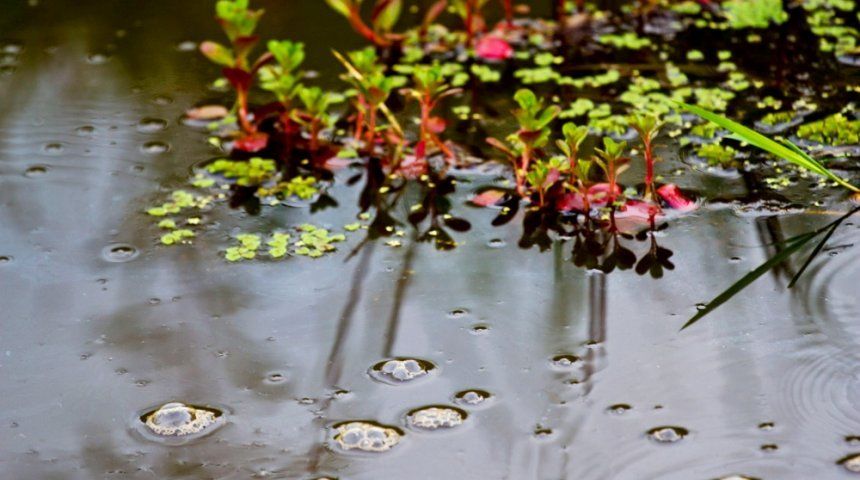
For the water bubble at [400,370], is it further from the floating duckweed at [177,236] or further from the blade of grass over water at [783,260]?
the floating duckweed at [177,236]

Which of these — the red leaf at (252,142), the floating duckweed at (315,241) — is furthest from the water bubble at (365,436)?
the red leaf at (252,142)

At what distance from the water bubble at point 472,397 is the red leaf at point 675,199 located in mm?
787

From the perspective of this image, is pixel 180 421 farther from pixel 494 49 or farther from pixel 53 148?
pixel 494 49

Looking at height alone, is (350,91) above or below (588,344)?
above

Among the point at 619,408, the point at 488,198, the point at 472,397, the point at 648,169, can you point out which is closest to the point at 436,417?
the point at 472,397

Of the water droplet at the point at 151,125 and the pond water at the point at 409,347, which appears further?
the water droplet at the point at 151,125

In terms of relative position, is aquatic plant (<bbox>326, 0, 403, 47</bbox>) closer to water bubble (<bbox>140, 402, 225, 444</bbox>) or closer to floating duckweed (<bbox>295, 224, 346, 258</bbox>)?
floating duckweed (<bbox>295, 224, 346, 258</bbox>)

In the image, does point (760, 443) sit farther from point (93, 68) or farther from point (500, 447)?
point (93, 68)

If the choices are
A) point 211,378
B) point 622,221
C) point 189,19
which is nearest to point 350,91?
point 189,19

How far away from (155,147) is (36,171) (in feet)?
0.96

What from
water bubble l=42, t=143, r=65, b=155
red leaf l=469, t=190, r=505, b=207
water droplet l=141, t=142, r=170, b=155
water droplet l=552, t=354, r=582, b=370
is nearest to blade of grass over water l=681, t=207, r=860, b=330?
water droplet l=552, t=354, r=582, b=370

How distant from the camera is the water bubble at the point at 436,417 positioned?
5.94ft

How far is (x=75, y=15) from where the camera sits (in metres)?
3.51

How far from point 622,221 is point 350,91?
3.23 ft
